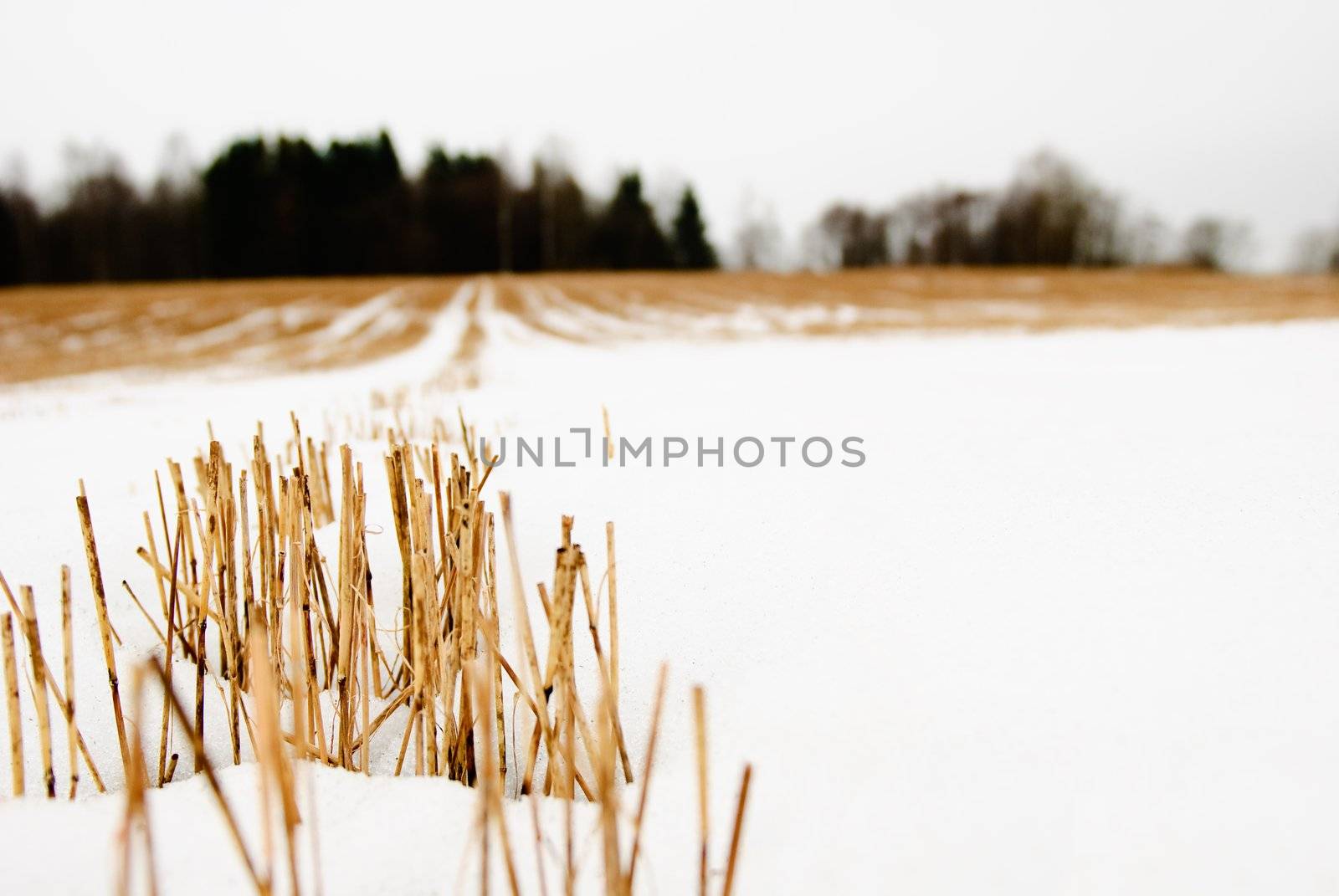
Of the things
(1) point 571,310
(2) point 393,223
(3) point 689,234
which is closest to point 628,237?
(3) point 689,234

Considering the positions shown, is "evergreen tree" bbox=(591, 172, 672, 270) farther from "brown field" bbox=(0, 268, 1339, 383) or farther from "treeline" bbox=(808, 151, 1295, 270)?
"treeline" bbox=(808, 151, 1295, 270)

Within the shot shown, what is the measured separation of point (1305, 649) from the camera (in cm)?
189

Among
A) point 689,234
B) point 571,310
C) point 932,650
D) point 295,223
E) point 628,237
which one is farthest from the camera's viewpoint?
point 689,234

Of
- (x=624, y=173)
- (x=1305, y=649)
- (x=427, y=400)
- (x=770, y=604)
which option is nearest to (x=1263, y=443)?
(x=1305, y=649)

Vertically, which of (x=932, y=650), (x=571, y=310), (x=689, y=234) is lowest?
(x=932, y=650)

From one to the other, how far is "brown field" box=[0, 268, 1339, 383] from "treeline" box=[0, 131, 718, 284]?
33.8 ft

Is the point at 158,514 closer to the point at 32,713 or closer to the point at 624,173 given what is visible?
the point at 32,713

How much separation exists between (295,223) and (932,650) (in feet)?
154

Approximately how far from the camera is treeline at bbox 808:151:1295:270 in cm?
4928

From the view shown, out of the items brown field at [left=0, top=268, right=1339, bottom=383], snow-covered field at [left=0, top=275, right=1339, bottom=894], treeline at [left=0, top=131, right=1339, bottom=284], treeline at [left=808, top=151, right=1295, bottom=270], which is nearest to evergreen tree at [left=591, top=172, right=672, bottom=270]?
treeline at [left=0, top=131, right=1339, bottom=284]

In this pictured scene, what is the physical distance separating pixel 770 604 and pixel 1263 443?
2.32 m

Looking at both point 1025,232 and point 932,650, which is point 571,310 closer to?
point 932,650

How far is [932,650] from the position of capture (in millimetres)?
2025

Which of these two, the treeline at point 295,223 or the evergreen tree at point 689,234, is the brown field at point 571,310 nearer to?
the treeline at point 295,223
